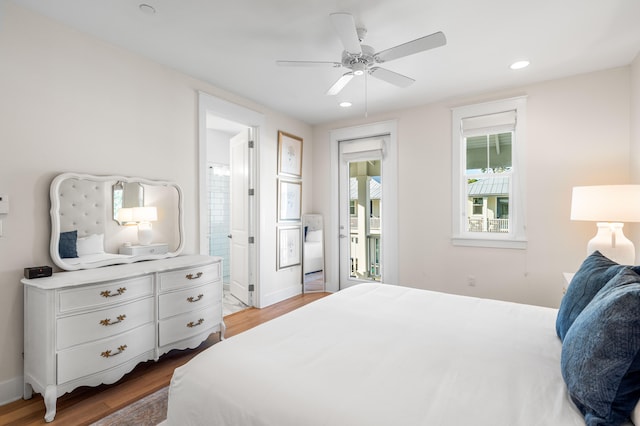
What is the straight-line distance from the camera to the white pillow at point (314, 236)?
4.82 meters

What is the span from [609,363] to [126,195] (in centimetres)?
309

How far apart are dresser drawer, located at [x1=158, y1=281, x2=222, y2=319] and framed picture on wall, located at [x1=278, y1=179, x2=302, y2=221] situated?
1.68 metres

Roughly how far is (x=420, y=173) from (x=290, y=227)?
194 cm

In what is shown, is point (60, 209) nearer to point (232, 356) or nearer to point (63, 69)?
point (63, 69)

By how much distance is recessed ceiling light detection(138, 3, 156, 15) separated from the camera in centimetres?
209

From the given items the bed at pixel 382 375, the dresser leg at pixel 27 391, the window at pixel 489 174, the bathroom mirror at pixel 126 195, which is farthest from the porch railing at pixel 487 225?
the dresser leg at pixel 27 391

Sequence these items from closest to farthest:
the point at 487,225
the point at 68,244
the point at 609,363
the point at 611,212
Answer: the point at 609,363 < the point at 68,244 < the point at 611,212 < the point at 487,225

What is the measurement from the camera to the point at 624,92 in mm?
2969

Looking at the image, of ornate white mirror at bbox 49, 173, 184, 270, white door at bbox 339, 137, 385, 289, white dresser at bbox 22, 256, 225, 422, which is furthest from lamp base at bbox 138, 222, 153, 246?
white door at bbox 339, 137, 385, 289

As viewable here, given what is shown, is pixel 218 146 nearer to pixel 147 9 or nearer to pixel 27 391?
pixel 147 9

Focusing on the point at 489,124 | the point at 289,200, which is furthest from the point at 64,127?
the point at 489,124

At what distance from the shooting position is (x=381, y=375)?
3.80 ft

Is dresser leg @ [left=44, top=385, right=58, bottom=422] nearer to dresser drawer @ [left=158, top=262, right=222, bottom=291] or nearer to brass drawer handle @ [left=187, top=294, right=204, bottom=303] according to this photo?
dresser drawer @ [left=158, top=262, right=222, bottom=291]

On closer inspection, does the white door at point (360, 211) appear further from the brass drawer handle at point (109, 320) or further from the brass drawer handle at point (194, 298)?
the brass drawer handle at point (109, 320)
